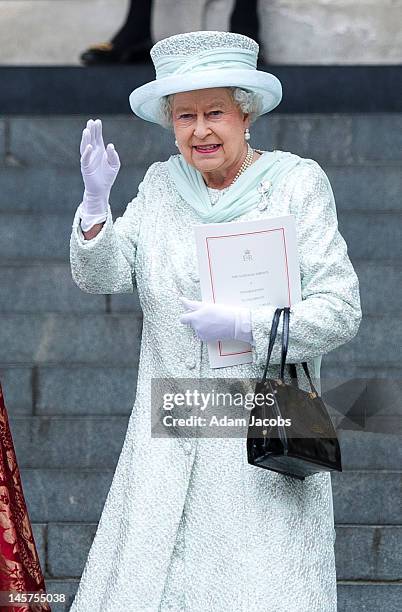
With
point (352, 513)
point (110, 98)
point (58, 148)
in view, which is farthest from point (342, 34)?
point (352, 513)

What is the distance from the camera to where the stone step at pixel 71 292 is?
6762 mm

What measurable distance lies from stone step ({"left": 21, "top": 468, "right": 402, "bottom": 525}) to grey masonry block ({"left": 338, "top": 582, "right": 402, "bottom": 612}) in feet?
1.11

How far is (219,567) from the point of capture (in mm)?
4074

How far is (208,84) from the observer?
405 cm

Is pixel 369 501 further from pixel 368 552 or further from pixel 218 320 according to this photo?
pixel 218 320

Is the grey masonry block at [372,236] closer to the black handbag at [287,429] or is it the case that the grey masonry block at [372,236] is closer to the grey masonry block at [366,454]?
the grey masonry block at [366,454]

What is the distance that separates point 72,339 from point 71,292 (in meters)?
0.33

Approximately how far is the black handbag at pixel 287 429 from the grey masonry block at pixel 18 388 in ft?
8.12

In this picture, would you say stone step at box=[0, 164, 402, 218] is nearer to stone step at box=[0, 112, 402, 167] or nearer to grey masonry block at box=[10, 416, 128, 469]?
stone step at box=[0, 112, 402, 167]

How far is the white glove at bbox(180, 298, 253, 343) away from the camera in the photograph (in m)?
3.98

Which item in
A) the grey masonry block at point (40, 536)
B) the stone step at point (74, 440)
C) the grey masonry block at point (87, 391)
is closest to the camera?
the grey masonry block at point (40, 536)

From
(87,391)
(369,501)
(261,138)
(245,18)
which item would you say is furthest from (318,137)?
(369,501)

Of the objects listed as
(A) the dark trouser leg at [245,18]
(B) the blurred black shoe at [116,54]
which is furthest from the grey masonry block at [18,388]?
(A) the dark trouser leg at [245,18]

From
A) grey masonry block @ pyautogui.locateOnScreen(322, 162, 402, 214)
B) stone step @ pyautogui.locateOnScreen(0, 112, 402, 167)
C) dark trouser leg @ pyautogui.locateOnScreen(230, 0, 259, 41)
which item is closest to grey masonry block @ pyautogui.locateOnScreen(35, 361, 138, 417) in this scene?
grey masonry block @ pyautogui.locateOnScreen(322, 162, 402, 214)
